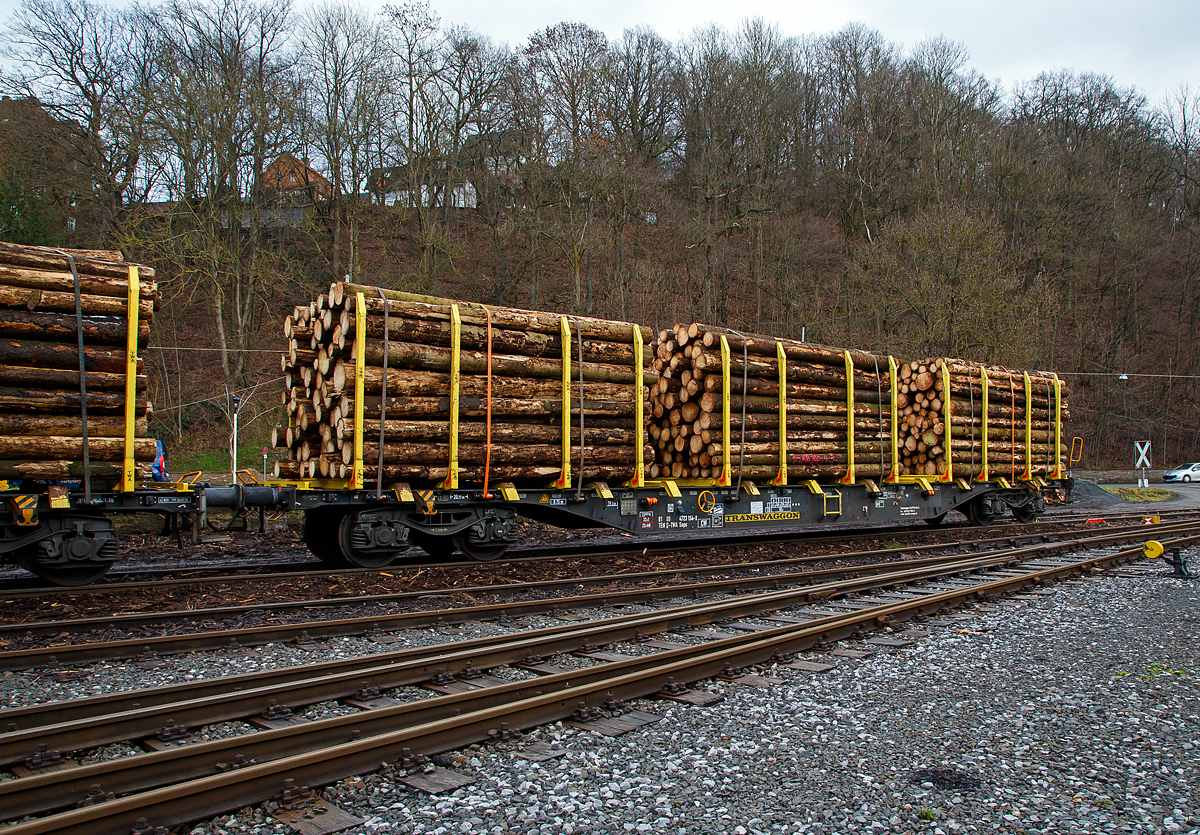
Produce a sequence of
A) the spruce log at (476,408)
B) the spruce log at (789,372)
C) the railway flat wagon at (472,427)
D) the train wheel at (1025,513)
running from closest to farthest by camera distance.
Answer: the railway flat wagon at (472,427), the spruce log at (476,408), the spruce log at (789,372), the train wheel at (1025,513)

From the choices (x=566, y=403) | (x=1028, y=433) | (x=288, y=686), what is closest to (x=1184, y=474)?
(x=1028, y=433)

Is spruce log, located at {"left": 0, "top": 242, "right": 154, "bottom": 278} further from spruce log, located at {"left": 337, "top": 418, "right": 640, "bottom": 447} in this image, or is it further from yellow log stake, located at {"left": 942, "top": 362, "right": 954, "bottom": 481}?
yellow log stake, located at {"left": 942, "top": 362, "right": 954, "bottom": 481}

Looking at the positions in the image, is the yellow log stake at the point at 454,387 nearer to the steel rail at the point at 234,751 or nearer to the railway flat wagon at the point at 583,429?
the railway flat wagon at the point at 583,429

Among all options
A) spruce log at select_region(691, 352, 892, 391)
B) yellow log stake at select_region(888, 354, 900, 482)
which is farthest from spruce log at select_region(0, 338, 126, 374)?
yellow log stake at select_region(888, 354, 900, 482)

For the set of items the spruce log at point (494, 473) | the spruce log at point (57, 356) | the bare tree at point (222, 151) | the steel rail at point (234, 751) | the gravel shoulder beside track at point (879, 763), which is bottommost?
the gravel shoulder beside track at point (879, 763)

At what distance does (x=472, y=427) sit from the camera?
33.0 ft

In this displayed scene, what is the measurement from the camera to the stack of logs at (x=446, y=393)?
9391 mm

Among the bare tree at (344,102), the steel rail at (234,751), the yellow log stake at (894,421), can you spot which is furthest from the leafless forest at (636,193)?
the steel rail at (234,751)

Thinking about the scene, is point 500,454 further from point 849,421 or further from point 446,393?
point 849,421

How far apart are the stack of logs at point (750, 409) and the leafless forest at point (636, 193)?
1603cm

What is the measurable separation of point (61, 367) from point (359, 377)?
2.90 metres

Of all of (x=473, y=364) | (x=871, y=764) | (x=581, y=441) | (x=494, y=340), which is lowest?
(x=871, y=764)

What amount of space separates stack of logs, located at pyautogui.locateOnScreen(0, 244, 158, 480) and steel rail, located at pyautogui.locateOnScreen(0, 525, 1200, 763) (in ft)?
14.3

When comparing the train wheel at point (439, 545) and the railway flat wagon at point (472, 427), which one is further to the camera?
the train wheel at point (439, 545)
